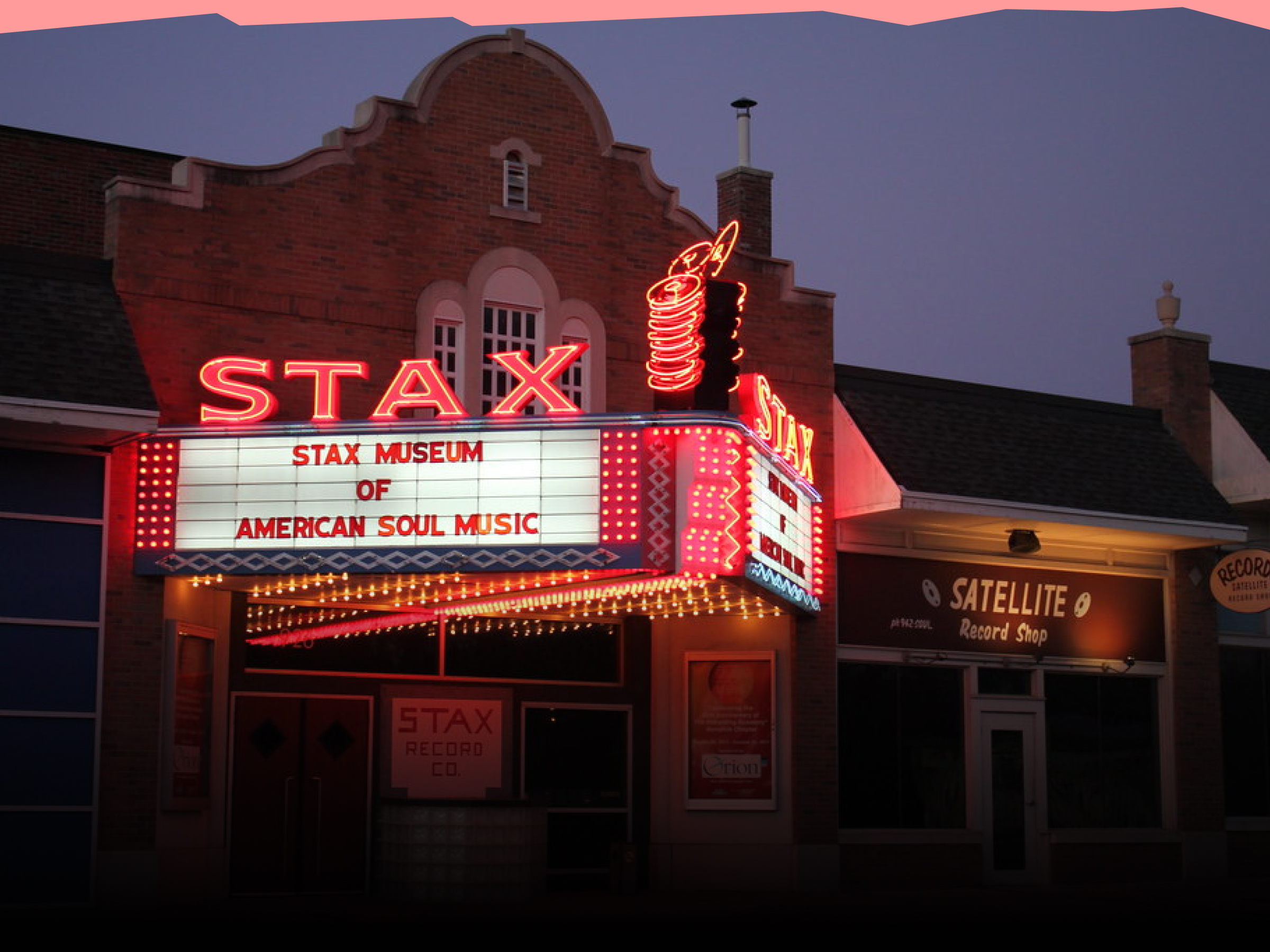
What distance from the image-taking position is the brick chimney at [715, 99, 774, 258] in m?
27.6

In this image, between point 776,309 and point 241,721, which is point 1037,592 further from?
point 241,721

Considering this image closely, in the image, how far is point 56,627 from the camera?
18391mm

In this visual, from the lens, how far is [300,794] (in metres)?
20.9

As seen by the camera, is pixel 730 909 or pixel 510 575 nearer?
pixel 510 575

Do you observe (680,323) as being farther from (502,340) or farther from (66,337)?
(66,337)

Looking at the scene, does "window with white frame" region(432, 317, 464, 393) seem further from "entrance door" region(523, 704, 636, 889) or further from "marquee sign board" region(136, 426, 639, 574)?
"entrance door" region(523, 704, 636, 889)

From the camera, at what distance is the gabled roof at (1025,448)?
23.4 metres

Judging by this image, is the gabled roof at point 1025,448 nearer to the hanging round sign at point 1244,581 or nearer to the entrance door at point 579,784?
the hanging round sign at point 1244,581

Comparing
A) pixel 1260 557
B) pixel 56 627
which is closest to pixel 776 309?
pixel 1260 557

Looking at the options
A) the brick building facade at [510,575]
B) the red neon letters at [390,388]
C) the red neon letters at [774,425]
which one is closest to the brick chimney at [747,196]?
the brick building facade at [510,575]

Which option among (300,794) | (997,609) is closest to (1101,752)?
(997,609)

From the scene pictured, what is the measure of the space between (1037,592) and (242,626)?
11.3m

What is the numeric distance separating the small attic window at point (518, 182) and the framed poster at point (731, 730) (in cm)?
627

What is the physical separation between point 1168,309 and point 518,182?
36.0ft
